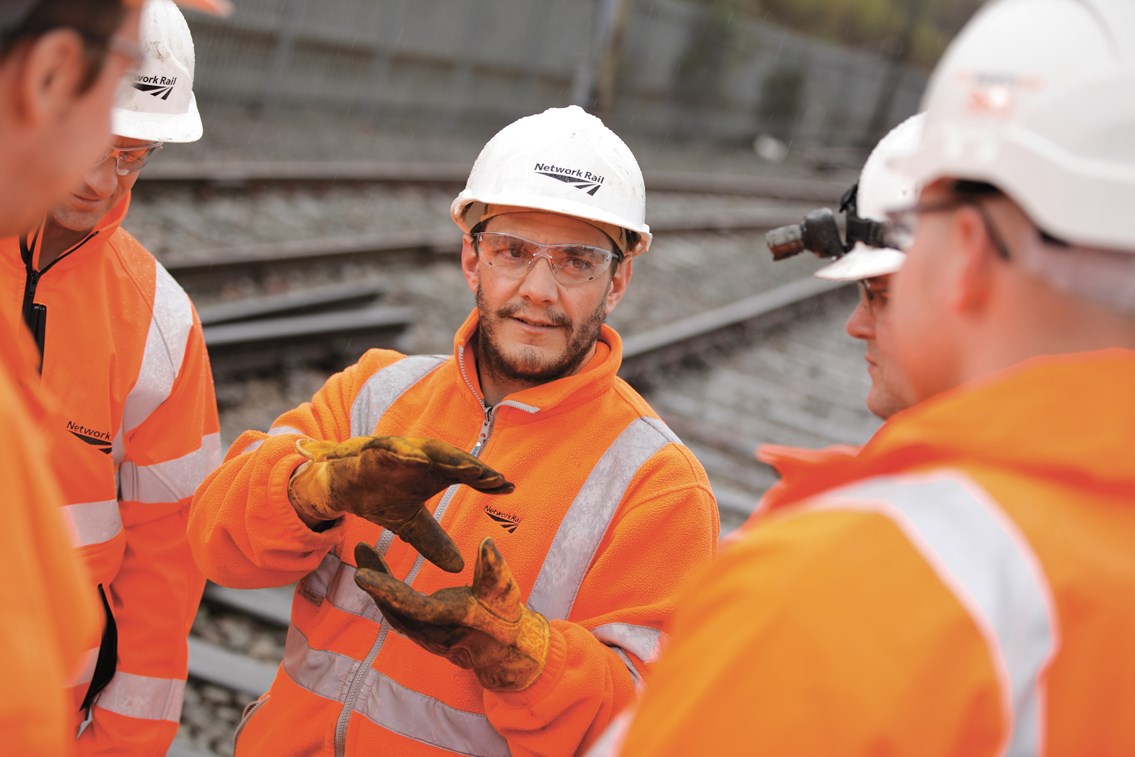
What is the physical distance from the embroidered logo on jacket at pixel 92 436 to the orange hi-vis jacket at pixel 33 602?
156cm

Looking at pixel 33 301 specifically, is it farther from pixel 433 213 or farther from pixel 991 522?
pixel 433 213

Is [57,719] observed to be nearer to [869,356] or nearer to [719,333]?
[869,356]

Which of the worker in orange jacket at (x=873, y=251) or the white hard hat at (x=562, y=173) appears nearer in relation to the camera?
the worker in orange jacket at (x=873, y=251)

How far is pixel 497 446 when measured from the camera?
284cm

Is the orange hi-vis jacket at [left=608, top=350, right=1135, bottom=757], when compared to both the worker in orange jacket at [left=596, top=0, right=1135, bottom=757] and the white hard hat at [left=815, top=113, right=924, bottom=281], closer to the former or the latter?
the worker in orange jacket at [left=596, top=0, right=1135, bottom=757]

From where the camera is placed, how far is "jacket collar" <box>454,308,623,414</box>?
2830mm

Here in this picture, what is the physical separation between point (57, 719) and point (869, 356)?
1969 mm

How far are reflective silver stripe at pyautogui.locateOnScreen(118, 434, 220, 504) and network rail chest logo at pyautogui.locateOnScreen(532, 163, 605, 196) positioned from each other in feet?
4.08

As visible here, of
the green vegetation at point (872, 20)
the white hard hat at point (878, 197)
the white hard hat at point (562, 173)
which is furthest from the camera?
the green vegetation at point (872, 20)

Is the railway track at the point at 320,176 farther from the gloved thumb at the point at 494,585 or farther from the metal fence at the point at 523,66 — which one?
the gloved thumb at the point at 494,585

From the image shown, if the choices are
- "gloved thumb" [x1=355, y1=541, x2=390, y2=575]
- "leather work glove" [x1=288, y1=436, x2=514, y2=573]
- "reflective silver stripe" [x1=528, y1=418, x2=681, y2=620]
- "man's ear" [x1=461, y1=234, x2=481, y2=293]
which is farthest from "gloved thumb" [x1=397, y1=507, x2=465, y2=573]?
"man's ear" [x1=461, y1=234, x2=481, y2=293]

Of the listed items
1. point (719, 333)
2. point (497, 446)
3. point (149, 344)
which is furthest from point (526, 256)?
point (719, 333)

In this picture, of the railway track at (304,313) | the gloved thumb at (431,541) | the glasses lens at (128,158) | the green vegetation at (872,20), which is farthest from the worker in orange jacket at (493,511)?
the green vegetation at (872,20)

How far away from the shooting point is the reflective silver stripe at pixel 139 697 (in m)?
3.09
